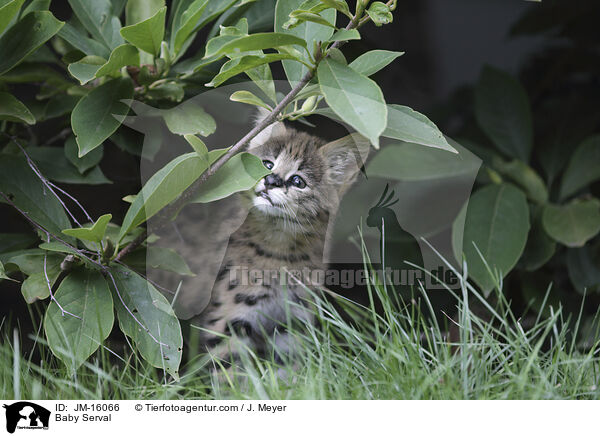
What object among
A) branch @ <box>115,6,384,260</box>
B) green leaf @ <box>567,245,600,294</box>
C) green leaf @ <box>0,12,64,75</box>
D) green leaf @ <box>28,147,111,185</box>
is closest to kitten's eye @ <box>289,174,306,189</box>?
branch @ <box>115,6,384,260</box>

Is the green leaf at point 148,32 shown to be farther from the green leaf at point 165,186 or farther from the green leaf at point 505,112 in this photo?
the green leaf at point 505,112

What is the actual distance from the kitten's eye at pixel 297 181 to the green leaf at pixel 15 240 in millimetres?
470

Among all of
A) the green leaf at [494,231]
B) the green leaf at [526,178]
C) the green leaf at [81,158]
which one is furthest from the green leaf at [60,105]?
the green leaf at [526,178]

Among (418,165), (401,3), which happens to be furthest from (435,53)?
(418,165)

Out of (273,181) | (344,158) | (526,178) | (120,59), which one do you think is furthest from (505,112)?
(120,59)

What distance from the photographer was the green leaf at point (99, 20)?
1059 millimetres

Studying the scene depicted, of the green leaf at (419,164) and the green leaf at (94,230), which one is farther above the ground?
the green leaf at (94,230)

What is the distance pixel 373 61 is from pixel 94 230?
1.57ft

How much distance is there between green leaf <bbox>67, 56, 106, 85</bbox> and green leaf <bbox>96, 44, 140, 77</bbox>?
0.07 ft

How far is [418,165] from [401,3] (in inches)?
19.7

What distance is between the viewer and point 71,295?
958 mm

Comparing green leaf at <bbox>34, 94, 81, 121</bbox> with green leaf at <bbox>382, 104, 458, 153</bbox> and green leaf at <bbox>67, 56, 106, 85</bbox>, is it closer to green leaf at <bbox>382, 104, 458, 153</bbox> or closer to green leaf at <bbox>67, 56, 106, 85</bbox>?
green leaf at <bbox>67, 56, 106, 85</bbox>

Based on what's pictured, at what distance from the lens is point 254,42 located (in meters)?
0.80
